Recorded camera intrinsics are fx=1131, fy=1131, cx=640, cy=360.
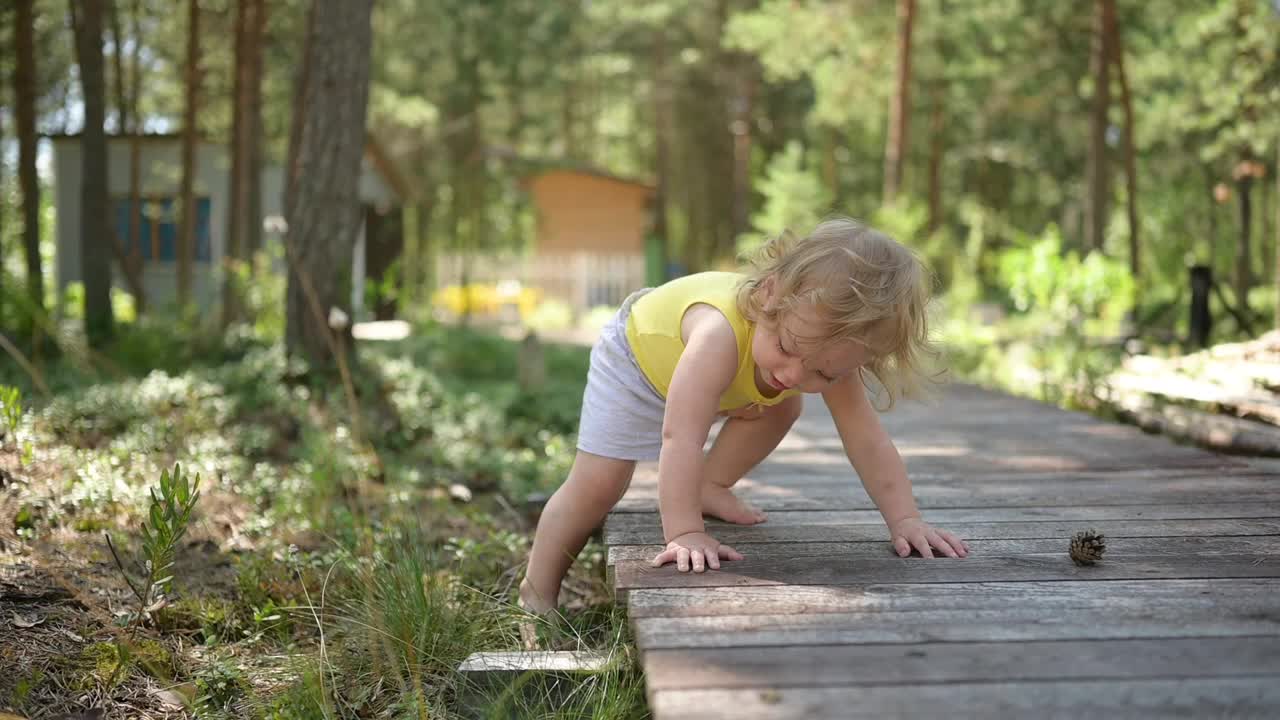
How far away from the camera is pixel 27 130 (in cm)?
1111

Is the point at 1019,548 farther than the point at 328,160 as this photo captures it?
No

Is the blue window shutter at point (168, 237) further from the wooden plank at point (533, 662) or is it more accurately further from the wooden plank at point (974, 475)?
the wooden plank at point (533, 662)

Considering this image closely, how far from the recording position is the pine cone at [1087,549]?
2.60 meters

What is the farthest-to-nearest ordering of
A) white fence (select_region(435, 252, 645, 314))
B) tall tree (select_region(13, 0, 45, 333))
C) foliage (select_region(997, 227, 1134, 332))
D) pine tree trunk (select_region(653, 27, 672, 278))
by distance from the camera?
pine tree trunk (select_region(653, 27, 672, 278)) < white fence (select_region(435, 252, 645, 314)) < foliage (select_region(997, 227, 1134, 332)) < tall tree (select_region(13, 0, 45, 333))

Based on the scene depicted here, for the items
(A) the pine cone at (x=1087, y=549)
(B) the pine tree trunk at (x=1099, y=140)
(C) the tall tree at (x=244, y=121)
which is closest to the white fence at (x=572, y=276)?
(C) the tall tree at (x=244, y=121)

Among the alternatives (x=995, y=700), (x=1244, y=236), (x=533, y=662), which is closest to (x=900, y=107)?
(x=1244, y=236)

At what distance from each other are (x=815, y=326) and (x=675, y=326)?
1.81 ft

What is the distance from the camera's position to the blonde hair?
2.62 m

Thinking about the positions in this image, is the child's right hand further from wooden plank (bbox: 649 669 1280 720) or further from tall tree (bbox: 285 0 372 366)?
tall tree (bbox: 285 0 372 366)

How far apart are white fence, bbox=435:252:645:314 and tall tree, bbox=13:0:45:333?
47.2 ft

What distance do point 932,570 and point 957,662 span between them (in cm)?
68

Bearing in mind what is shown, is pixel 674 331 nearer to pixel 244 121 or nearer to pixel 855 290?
pixel 855 290

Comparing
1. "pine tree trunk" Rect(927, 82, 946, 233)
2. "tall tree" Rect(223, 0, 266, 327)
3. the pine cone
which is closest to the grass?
the pine cone

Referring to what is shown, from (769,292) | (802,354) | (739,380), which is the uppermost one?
(769,292)
